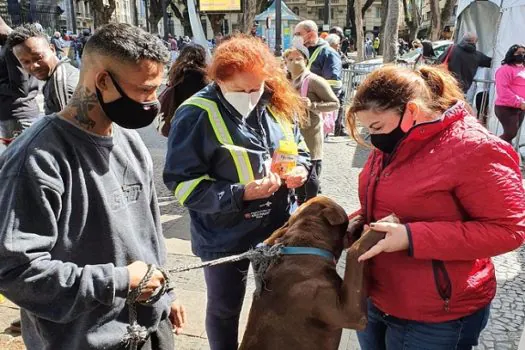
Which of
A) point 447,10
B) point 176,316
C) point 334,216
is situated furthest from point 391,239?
point 447,10

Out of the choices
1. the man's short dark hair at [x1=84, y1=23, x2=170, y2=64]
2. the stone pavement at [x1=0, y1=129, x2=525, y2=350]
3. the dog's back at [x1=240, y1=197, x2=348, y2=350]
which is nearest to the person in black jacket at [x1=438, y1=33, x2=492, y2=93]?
the stone pavement at [x1=0, y1=129, x2=525, y2=350]

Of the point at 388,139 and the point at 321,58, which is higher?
the point at 321,58

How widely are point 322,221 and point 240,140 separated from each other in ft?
2.01

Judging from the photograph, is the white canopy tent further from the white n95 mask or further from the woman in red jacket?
the woman in red jacket

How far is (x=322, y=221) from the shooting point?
2.16 metres

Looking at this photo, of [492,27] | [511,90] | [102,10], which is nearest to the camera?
[511,90]

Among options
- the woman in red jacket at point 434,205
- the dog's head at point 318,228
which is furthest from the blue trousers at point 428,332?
the dog's head at point 318,228

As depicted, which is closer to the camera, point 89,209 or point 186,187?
point 89,209

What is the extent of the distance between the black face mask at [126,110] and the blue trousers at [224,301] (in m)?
1.07

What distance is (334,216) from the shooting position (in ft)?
7.05

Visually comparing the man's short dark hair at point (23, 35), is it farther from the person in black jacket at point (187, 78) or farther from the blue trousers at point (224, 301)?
the blue trousers at point (224, 301)

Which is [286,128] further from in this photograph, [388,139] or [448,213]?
[448,213]

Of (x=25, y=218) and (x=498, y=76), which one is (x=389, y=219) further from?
(x=498, y=76)

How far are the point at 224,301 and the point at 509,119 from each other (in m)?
6.21
